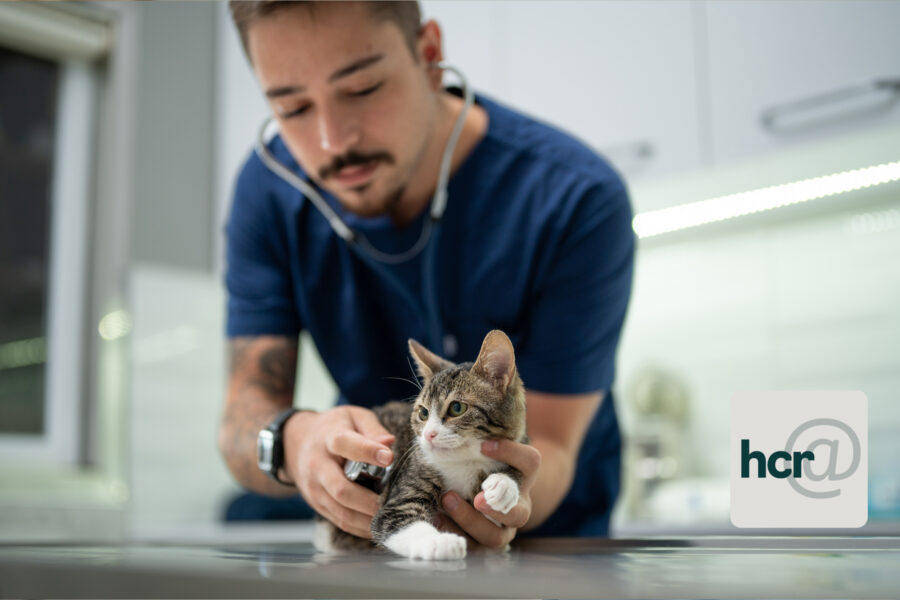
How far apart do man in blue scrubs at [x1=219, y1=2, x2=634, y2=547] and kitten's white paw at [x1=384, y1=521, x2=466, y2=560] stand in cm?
3

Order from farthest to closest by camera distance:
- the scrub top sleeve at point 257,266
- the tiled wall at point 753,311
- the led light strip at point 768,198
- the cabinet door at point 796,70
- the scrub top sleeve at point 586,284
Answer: the tiled wall at point 753,311
the led light strip at point 768,198
the scrub top sleeve at point 257,266
the scrub top sleeve at point 586,284
the cabinet door at point 796,70

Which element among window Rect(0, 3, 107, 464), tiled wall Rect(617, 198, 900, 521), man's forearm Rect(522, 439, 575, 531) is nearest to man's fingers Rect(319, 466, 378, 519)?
man's forearm Rect(522, 439, 575, 531)

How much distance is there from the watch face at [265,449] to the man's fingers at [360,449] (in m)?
0.12

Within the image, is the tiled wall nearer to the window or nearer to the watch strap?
the watch strap

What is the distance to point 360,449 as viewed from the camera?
0.43 m

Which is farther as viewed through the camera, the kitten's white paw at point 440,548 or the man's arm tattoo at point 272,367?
the man's arm tattoo at point 272,367

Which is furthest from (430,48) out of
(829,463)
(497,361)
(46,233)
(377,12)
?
(46,233)

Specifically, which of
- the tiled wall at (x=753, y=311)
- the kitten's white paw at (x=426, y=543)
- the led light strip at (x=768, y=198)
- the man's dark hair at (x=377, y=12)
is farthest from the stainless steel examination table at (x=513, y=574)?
the tiled wall at (x=753, y=311)

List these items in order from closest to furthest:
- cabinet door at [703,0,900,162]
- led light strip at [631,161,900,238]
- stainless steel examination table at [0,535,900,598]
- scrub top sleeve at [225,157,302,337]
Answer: stainless steel examination table at [0,535,900,598]
cabinet door at [703,0,900,162]
scrub top sleeve at [225,157,302,337]
led light strip at [631,161,900,238]

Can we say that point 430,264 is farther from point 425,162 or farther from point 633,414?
point 633,414

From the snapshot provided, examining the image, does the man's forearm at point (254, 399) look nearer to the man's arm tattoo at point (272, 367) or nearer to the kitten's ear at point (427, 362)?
the man's arm tattoo at point (272, 367)

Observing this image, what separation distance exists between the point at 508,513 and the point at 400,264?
0.75ft

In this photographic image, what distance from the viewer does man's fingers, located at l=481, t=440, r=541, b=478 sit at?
1.37 ft

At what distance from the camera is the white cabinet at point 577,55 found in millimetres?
538
